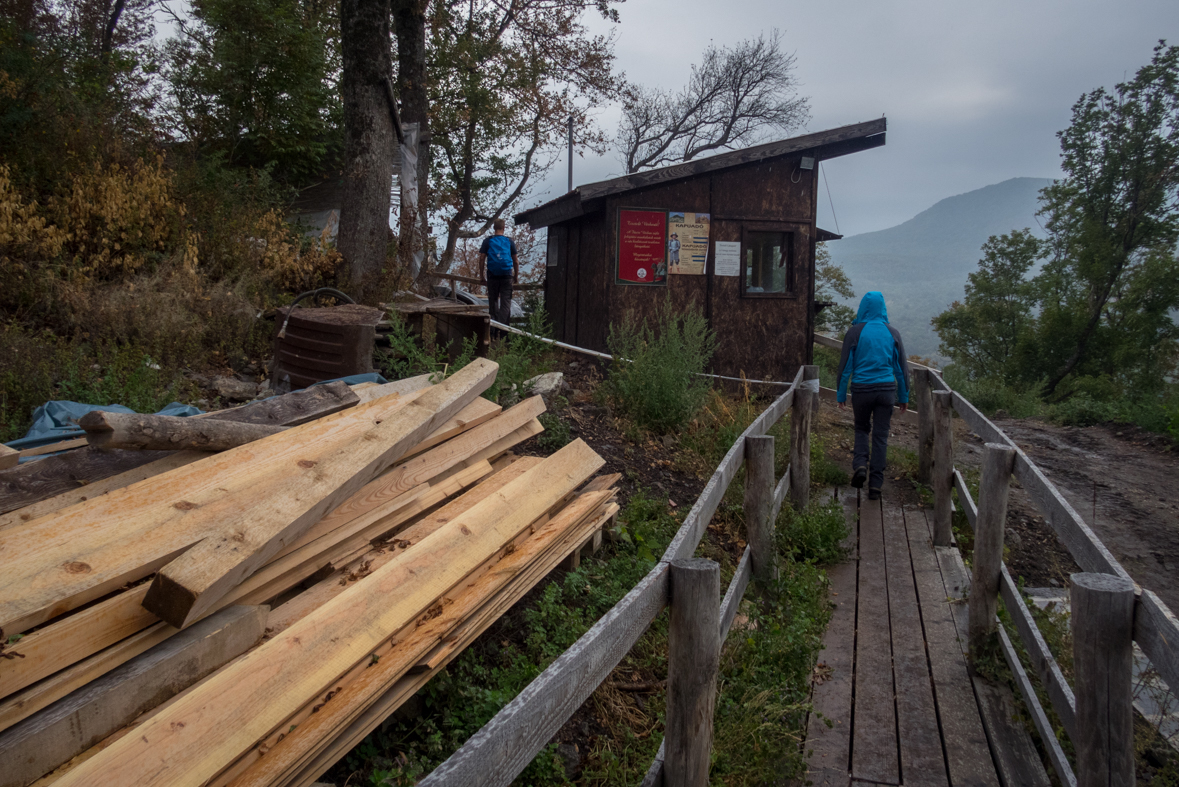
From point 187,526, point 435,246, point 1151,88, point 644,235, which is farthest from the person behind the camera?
point 1151,88

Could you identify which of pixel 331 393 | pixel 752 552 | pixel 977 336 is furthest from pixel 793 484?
pixel 977 336

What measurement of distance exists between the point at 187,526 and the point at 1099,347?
31209 millimetres

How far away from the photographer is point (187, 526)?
2.59 meters

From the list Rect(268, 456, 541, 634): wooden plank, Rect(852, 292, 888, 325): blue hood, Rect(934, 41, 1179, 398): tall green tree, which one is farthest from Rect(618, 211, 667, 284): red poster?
Rect(934, 41, 1179, 398): tall green tree

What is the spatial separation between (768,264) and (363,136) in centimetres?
641

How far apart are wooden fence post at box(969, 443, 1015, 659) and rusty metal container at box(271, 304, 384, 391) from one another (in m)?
4.45

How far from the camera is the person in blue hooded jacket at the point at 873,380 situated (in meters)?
6.78

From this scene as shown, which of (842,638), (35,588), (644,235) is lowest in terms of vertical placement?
(842,638)

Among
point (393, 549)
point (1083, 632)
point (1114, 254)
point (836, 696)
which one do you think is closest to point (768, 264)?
point (836, 696)

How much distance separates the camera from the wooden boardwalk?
311cm

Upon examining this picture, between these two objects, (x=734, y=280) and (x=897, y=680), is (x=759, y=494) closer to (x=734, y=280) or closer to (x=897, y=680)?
(x=897, y=680)

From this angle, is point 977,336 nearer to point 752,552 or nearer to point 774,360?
point 774,360

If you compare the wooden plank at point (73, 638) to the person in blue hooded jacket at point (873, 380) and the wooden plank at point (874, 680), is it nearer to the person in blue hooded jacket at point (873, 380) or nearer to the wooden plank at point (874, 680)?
the wooden plank at point (874, 680)

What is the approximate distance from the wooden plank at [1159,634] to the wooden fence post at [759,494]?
7.18ft
